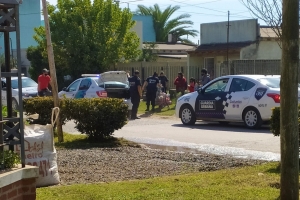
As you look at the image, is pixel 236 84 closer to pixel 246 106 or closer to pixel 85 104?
pixel 246 106

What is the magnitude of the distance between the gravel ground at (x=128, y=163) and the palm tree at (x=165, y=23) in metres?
40.0

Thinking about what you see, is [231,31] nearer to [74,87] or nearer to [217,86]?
[74,87]

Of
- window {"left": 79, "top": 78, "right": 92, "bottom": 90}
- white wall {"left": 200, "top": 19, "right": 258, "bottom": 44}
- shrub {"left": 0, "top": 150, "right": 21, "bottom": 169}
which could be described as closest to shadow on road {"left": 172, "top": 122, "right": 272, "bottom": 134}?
window {"left": 79, "top": 78, "right": 92, "bottom": 90}

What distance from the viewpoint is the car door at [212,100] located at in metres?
17.8

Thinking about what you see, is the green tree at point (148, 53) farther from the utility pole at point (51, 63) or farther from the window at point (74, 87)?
the utility pole at point (51, 63)

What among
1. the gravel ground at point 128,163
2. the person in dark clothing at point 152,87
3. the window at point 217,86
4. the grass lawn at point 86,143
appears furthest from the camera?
the person in dark clothing at point 152,87

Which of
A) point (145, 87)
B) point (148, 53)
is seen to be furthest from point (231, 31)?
point (145, 87)

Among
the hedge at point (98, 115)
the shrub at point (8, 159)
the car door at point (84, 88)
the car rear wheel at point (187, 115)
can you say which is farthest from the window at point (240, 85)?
the shrub at point (8, 159)

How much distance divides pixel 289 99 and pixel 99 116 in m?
7.51

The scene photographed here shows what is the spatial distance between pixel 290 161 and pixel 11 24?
325 centimetres

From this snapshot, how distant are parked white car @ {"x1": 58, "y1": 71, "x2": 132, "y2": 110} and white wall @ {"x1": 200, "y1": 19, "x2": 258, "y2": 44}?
34.3 ft

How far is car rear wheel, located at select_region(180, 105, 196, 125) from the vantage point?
1877 centimetres

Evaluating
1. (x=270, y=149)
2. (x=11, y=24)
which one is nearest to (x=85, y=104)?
(x=270, y=149)

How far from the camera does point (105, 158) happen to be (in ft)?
36.3
